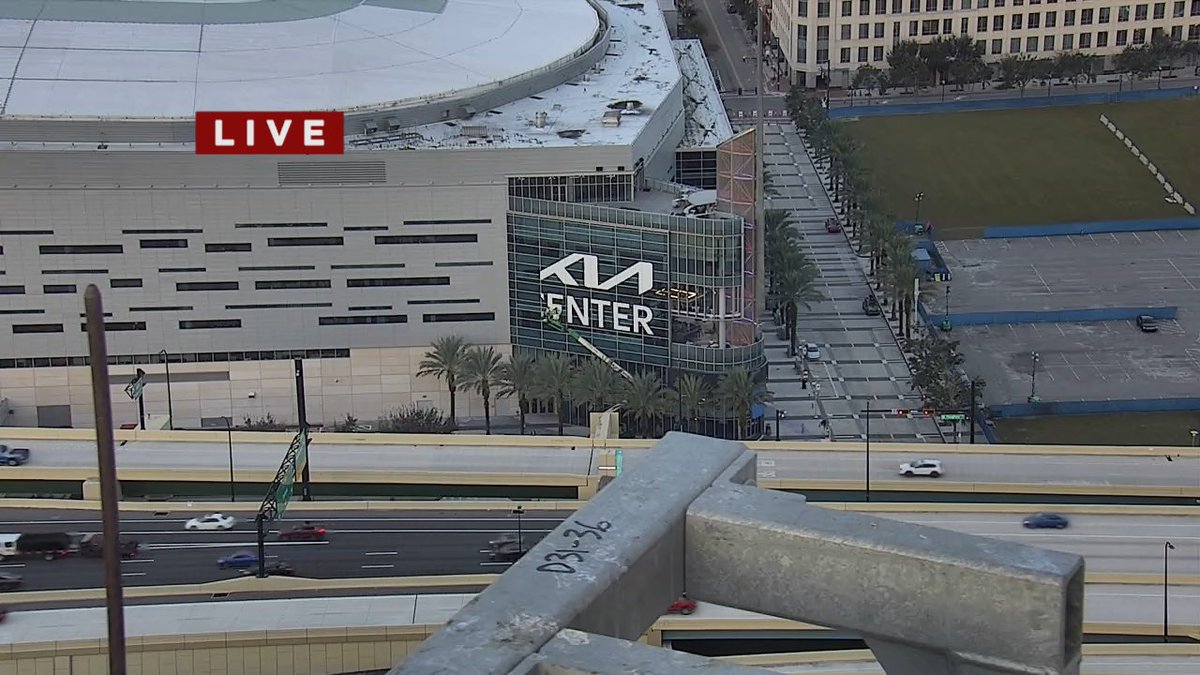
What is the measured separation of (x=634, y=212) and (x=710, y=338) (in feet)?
25.2

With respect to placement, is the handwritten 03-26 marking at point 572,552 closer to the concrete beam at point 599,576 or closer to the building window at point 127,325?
the concrete beam at point 599,576

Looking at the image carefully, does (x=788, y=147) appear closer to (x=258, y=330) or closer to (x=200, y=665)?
(x=258, y=330)

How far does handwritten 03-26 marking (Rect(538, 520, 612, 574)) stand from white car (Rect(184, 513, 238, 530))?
54.4 metres

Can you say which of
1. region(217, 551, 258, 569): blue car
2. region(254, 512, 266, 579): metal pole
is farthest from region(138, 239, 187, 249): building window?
region(254, 512, 266, 579): metal pole

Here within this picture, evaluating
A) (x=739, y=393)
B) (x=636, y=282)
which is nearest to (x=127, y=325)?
(x=636, y=282)

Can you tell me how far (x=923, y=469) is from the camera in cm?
7125

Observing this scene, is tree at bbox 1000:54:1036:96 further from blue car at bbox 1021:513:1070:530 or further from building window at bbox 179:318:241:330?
blue car at bbox 1021:513:1070:530

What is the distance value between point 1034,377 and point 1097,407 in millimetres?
4263

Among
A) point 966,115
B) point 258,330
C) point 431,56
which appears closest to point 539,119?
point 431,56

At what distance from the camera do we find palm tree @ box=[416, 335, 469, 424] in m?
84.8

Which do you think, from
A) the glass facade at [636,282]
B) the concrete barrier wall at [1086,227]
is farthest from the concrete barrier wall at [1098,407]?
the concrete barrier wall at [1086,227]

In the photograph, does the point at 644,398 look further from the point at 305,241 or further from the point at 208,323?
the point at 208,323

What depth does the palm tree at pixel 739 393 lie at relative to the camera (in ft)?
271

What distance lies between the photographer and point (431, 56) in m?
99.2
